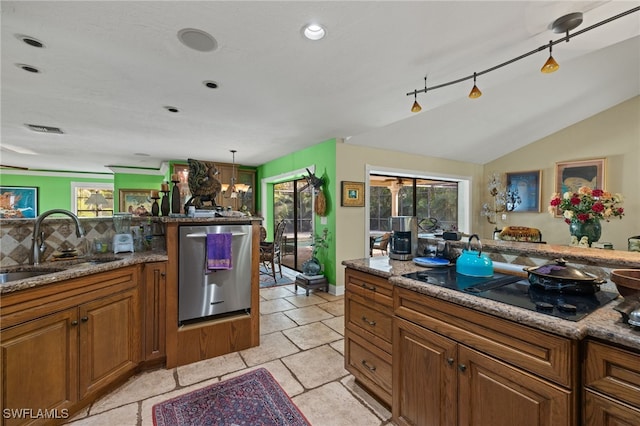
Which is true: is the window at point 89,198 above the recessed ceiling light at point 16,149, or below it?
below

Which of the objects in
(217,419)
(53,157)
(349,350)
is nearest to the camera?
(217,419)

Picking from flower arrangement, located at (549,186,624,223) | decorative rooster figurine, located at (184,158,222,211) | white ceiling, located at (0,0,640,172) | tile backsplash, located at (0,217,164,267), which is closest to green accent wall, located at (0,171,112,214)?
white ceiling, located at (0,0,640,172)

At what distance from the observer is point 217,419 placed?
1715 millimetres

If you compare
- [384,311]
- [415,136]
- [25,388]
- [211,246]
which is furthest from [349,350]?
[415,136]

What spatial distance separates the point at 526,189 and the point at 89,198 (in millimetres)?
12077

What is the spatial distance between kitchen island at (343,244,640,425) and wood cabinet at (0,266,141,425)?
5.81ft

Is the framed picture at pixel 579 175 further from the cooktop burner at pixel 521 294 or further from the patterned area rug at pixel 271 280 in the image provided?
the patterned area rug at pixel 271 280

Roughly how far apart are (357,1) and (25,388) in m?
2.86

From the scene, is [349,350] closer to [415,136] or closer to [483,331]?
[483,331]

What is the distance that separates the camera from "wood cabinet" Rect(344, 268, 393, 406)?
5.63 ft

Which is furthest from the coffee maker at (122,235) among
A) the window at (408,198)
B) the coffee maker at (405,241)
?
the window at (408,198)

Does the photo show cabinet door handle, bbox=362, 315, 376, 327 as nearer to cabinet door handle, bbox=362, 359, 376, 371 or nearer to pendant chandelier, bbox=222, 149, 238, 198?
cabinet door handle, bbox=362, 359, 376, 371

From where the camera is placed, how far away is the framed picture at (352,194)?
4379 millimetres

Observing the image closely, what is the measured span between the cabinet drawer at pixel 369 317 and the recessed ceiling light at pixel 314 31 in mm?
1877
